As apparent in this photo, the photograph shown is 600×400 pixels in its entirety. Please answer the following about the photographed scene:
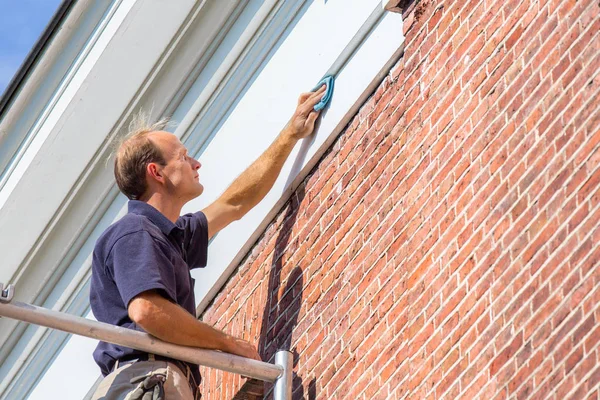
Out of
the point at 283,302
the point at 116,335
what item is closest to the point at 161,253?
the point at 116,335

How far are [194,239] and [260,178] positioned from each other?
68 centimetres

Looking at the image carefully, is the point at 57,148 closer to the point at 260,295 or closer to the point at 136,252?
the point at 260,295

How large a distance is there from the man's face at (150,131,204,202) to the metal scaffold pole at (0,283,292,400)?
3.77 ft

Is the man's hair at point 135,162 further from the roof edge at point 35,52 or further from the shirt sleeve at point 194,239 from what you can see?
the roof edge at point 35,52

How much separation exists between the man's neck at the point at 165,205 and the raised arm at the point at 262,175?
489 millimetres

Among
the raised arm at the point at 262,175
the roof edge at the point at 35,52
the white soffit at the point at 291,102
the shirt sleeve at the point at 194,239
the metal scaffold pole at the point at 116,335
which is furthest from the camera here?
the roof edge at the point at 35,52

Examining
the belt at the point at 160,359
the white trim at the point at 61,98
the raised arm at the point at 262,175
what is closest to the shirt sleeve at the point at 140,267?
the belt at the point at 160,359

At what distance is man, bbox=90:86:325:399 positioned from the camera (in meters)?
6.70

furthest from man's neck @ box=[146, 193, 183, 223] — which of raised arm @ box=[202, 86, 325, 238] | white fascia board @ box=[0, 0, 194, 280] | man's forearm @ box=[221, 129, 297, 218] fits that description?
white fascia board @ box=[0, 0, 194, 280]

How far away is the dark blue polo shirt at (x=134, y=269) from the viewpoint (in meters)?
6.76

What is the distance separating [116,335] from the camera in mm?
6605

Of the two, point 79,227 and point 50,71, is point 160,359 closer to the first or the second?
point 50,71

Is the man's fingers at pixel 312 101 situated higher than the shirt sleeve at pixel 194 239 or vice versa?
the man's fingers at pixel 312 101

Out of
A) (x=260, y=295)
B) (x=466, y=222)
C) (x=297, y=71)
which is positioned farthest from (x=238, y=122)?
(x=466, y=222)
